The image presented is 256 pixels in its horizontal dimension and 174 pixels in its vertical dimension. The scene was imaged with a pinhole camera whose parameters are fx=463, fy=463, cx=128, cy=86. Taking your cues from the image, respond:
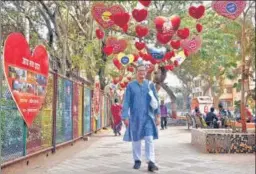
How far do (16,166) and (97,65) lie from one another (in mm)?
16601

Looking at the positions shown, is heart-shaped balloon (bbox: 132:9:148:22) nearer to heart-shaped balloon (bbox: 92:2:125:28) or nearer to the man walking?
heart-shaped balloon (bbox: 92:2:125:28)

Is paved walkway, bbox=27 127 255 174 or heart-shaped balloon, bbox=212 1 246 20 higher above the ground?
heart-shaped balloon, bbox=212 1 246 20

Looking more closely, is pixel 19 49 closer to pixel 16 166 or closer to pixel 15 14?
pixel 16 166

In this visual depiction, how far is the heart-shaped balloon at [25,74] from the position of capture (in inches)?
252

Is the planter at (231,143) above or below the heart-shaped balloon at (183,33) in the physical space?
below

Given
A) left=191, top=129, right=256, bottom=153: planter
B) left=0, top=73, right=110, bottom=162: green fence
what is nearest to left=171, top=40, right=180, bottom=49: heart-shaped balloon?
left=0, top=73, right=110, bottom=162: green fence

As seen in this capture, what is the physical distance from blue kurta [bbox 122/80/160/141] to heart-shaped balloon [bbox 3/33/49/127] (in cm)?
153

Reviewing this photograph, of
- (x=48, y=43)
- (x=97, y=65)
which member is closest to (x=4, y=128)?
(x=48, y=43)

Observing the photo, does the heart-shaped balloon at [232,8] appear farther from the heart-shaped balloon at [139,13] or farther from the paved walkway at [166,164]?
the heart-shaped balloon at [139,13]

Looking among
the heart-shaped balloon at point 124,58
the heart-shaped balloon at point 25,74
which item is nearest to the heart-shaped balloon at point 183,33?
the heart-shaped balloon at point 124,58

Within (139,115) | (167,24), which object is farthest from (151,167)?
(167,24)

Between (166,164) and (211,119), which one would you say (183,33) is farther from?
(166,164)

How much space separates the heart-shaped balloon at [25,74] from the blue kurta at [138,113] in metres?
1.53

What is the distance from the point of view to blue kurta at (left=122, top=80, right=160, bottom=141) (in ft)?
23.6
